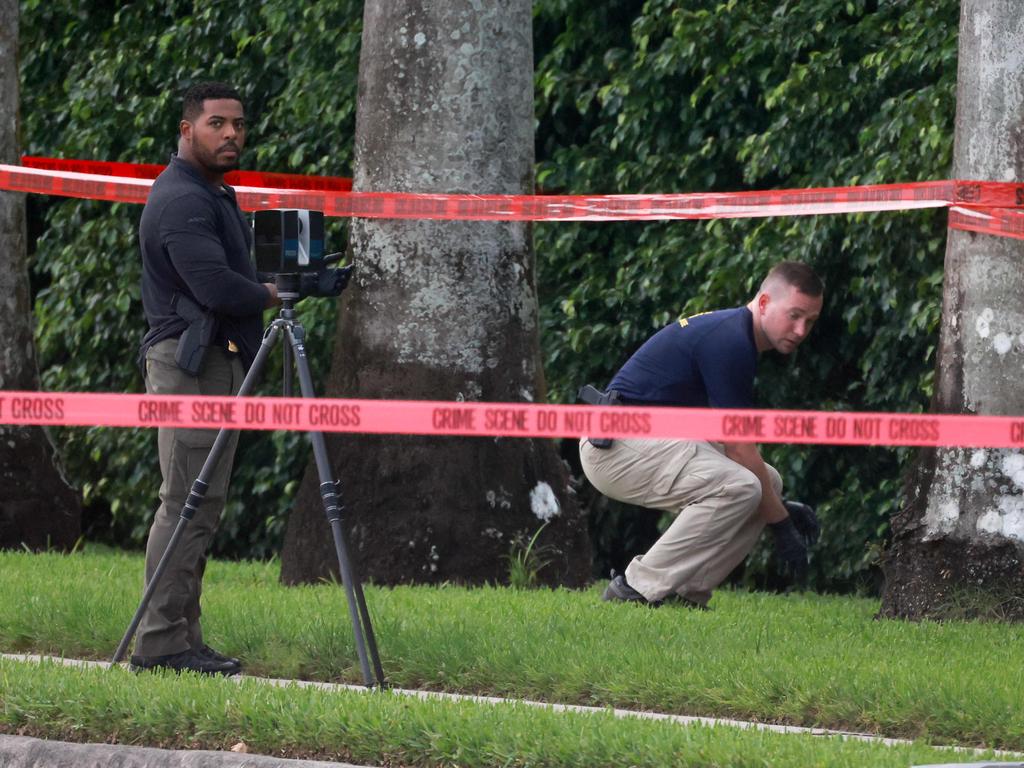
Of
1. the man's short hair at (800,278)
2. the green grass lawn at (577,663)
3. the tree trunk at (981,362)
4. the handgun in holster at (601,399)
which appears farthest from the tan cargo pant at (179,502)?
the tree trunk at (981,362)

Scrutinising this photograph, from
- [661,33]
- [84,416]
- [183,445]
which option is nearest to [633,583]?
[183,445]

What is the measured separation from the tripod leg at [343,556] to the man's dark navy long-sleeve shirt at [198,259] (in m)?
0.25

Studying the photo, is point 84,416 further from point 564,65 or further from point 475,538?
point 564,65

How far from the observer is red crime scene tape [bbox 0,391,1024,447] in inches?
203

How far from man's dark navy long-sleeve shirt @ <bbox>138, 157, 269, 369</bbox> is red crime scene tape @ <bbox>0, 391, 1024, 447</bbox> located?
1.34ft

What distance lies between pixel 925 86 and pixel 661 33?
1570 mm

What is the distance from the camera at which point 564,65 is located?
1051cm

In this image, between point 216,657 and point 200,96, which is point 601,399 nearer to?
point 216,657

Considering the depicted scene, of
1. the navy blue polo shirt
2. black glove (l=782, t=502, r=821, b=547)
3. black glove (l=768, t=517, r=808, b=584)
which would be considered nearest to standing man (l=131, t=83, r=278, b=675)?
the navy blue polo shirt

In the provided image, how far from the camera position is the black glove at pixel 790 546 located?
25.0ft

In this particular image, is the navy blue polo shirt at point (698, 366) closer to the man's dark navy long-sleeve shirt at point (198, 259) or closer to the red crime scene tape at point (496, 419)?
the red crime scene tape at point (496, 419)

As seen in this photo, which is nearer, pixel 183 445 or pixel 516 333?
pixel 183 445

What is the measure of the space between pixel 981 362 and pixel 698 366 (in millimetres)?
1114

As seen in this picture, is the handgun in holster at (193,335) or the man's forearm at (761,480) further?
the man's forearm at (761,480)
